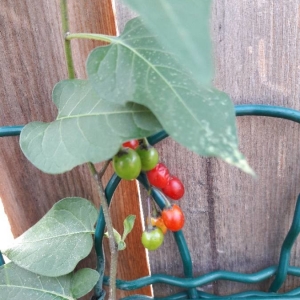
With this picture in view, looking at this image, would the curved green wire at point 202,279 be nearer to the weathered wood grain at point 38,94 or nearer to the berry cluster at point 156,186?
the weathered wood grain at point 38,94

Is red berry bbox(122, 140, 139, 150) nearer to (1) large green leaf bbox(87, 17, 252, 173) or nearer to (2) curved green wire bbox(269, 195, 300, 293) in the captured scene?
(1) large green leaf bbox(87, 17, 252, 173)

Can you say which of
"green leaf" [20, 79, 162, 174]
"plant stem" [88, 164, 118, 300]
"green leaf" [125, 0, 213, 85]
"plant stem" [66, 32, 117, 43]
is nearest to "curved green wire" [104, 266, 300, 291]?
"plant stem" [88, 164, 118, 300]

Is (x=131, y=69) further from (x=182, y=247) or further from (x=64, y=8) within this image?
(x=182, y=247)

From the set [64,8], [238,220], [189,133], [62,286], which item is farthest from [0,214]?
[189,133]

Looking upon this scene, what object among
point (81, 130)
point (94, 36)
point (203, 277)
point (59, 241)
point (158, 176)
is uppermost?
point (94, 36)

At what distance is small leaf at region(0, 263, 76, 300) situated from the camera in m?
0.63

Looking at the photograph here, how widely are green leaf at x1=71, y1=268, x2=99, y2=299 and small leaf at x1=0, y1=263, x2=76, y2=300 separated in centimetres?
1

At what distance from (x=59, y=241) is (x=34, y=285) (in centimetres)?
9

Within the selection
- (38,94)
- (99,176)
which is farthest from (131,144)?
(38,94)

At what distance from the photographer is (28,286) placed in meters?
0.64

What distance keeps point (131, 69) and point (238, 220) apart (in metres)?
0.42

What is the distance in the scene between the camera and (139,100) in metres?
0.39

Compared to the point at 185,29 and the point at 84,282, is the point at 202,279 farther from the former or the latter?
the point at 185,29

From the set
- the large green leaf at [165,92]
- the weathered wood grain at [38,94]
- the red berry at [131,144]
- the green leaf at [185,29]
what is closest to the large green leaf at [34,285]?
the weathered wood grain at [38,94]
